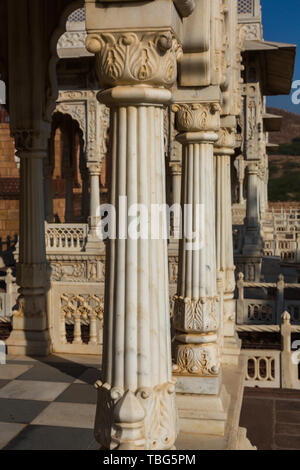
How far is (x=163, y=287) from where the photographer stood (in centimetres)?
281

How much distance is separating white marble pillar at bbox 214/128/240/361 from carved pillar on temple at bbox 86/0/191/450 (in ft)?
8.43

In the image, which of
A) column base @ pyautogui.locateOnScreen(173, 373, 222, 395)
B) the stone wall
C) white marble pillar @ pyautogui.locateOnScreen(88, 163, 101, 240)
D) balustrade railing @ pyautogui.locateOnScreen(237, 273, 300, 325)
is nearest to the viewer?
column base @ pyautogui.locateOnScreen(173, 373, 222, 395)

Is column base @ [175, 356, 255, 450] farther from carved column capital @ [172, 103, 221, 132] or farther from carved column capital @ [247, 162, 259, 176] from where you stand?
carved column capital @ [247, 162, 259, 176]

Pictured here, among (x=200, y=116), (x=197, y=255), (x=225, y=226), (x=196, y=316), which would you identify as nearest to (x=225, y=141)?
(x=225, y=226)

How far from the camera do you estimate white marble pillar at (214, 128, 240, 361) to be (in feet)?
17.4

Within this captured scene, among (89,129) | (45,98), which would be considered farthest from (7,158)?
(45,98)

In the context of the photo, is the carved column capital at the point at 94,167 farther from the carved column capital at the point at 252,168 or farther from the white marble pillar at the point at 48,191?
the carved column capital at the point at 252,168

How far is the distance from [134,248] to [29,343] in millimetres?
3398

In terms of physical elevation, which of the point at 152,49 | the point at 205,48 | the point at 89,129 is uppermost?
the point at 89,129

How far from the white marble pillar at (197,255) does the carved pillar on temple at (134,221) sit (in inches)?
51.8

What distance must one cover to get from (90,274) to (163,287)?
1074cm

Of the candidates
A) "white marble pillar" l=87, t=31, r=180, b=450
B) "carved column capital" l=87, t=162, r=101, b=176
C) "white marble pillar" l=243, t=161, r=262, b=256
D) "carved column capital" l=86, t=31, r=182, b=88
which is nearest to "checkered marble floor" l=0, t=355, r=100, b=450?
"white marble pillar" l=87, t=31, r=180, b=450

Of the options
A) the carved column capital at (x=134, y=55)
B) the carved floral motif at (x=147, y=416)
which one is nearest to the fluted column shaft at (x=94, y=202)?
the carved floral motif at (x=147, y=416)

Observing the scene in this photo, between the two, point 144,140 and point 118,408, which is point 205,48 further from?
point 118,408
